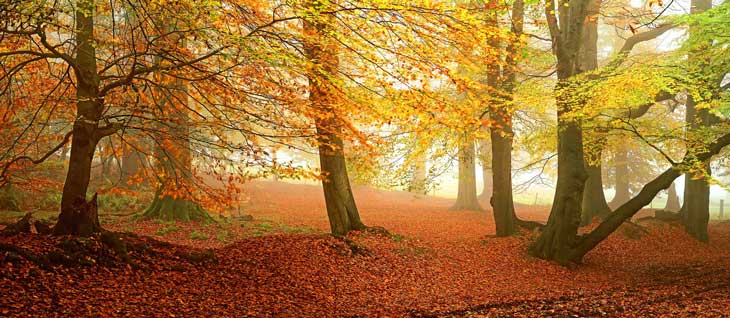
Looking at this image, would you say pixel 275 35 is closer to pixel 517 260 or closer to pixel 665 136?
pixel 517 260

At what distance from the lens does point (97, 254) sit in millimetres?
7359

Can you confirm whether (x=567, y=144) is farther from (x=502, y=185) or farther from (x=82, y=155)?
(x=82, y=155)

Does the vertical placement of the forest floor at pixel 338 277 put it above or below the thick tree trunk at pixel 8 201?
below

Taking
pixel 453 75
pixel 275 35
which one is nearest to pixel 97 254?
pixel 275 35

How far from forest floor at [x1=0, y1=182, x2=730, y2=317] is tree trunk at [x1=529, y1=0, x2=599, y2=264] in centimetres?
74

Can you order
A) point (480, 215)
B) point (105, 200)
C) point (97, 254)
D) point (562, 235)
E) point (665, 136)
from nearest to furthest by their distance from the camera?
1. point (97, 254)
2. point (665, 136)
3. point (562, 235)
4. point (105, 200)
5. point (480, 215)

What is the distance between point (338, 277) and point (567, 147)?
6.78m

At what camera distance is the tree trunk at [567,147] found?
11906 millimetres

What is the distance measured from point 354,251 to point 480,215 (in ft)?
45.3

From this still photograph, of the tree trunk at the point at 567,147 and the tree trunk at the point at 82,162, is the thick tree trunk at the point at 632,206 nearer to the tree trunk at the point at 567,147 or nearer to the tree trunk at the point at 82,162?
the tree trunk at the point at 567,147

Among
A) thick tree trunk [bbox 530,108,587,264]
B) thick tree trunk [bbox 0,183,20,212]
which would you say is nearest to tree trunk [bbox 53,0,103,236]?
thick tree trunk [bbox 0,183,20,212]

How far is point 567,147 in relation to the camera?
40.8 ft

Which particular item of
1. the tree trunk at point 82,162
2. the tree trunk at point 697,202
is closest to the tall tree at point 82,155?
the tree trunk at point 82,162

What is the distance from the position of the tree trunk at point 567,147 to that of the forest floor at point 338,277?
740mm
